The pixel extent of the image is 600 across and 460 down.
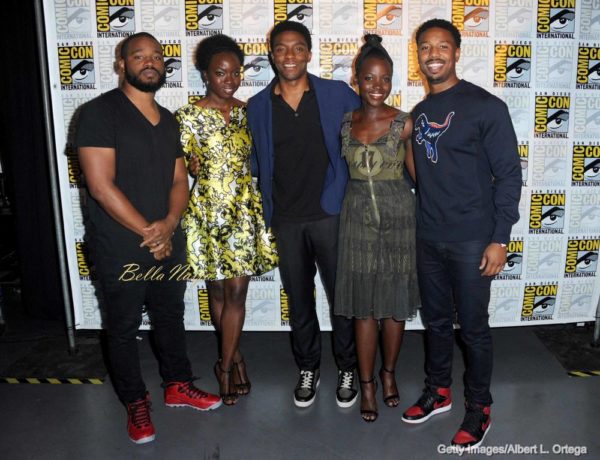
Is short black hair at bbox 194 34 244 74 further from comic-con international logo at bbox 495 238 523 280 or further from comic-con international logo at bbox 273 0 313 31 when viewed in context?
comic-con international logo at bbox 495 238 523 280

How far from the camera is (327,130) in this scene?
2.70m

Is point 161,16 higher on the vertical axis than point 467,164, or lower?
higher

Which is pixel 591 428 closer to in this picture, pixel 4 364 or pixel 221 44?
pixel 221 44

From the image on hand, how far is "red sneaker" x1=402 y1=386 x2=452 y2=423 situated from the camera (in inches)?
110

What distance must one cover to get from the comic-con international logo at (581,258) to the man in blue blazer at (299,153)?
6.01 ft

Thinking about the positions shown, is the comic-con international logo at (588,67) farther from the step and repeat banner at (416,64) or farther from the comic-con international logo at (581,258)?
the comic-con international logo at (581,258)

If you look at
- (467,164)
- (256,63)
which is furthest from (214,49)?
(467,164)

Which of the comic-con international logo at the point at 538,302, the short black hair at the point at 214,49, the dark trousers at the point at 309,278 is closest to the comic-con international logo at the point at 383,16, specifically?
the short black hair at the point at 214,49

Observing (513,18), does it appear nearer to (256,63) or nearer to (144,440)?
(256,63)

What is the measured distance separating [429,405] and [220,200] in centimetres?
149

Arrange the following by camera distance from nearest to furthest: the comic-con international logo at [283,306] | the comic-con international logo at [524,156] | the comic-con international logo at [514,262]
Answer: the comic-con international logo at [524,156] → the comic-con international logo at [514,262] → the comic-con international logo at [283,306]

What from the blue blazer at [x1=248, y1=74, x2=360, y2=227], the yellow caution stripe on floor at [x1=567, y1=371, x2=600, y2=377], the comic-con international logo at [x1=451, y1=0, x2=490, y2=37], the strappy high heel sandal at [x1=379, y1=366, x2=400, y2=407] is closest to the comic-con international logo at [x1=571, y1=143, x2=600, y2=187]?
the comic-con international logo at [x1=451, y1=0, x2=490, y2=37]

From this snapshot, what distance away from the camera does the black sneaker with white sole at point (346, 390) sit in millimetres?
2941

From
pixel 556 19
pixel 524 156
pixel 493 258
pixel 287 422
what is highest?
pixel 556 19
